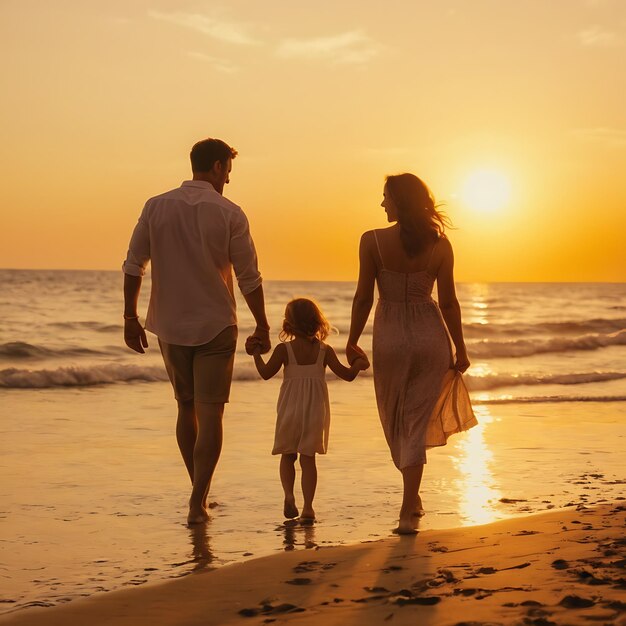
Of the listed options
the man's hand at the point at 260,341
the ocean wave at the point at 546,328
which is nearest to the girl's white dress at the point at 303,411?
the man's hand at the point at 260,341

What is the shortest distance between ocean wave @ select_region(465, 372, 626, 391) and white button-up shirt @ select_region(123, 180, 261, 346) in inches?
404

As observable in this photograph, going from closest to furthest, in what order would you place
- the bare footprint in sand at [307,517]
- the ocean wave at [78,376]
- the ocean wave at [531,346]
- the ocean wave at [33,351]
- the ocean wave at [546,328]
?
the bare footprint in sand at [307,517]
the ocean wave at [78,376]
the ocean wave at [33,351]
the ocean wave at [531,346]
the ocean wave at [546,328]

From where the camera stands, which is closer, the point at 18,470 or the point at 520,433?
the point at 18,470

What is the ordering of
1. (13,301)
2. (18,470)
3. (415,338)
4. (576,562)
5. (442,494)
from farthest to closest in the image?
(13,301) → (18,470) → (442,494) → (415,338) → (576,562)

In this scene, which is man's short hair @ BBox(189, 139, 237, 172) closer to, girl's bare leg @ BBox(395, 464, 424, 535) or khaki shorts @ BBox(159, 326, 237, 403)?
khaki shorts @ BBox(159, 326, 237, 403)

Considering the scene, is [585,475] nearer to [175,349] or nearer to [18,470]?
[175,349]

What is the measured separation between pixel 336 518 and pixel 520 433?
4.16m

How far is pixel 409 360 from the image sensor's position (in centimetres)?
531

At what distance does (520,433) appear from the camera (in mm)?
9477

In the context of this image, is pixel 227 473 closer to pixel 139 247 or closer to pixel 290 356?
pixel 290 356

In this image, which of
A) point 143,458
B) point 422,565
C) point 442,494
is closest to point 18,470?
point 143,458

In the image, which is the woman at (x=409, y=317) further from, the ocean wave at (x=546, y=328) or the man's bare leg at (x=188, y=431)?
the ocean wave at (x=546, y=328)

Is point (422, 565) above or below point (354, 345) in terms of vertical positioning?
below

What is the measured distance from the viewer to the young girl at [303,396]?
18.4 feet
